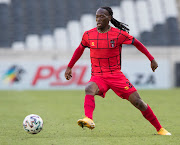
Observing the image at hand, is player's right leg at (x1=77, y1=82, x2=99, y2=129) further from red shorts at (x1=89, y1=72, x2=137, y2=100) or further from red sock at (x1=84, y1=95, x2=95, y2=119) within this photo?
red shorts at (x1=89, y1=72, x2=137, y2=100)

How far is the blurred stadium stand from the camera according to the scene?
2605cm

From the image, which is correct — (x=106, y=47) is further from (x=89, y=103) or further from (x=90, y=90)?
(x=89, y=103)

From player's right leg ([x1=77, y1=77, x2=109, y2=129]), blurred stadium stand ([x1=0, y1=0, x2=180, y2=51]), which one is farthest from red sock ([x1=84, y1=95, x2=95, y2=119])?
blurred stadium stand ([x1=0, y1=0, x2=180, y2=51])

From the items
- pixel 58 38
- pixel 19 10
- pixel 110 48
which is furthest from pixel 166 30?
pixel 110 48

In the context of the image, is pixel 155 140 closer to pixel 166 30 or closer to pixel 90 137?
pixel 90 137

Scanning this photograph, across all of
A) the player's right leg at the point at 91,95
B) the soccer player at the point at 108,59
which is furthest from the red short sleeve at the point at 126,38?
the player's right leg at the point at 91,95

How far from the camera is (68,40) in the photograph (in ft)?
88.2

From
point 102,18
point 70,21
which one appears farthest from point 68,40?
point 102,18

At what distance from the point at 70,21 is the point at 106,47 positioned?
842 inches

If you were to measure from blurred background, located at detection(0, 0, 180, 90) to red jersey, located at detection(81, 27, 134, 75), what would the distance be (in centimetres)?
1610

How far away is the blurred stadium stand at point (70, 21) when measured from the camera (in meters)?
26.0

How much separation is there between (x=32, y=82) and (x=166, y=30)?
32.2ft

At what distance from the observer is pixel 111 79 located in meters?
6.22

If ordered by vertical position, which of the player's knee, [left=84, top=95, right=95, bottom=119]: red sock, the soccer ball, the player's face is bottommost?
the soccer ball
